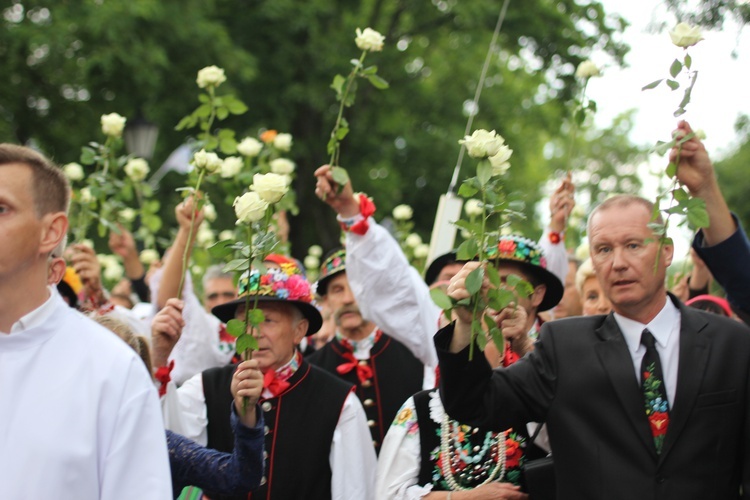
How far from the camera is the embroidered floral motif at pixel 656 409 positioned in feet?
10.9

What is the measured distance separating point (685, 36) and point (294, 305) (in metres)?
2.23

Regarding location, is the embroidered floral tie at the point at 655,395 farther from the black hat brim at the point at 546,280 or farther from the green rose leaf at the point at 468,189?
the black hat brim at the point at 546,280

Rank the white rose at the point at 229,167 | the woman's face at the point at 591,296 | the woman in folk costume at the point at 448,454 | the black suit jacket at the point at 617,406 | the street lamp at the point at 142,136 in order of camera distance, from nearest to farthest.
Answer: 1. the black suit jacket at the point at 617,406
2. the woman in folk costume at the point at 448,454
3. the white rose at the point at 229,167
4. the woman's face at the point at 591,296
5. the street lamp at the point at 142,136

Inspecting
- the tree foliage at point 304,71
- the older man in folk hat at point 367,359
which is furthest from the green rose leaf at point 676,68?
the tree foliage at point 304,71

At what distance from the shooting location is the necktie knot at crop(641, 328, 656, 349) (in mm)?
3461

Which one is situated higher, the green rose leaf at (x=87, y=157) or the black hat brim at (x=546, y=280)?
the green rose leaf at (x=87, y=157)

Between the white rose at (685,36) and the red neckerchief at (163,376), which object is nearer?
the white rose at (685,36)

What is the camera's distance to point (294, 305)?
486cm

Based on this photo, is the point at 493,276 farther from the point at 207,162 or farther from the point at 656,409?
the point at 207,162

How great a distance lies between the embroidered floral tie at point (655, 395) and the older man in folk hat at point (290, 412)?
5.11 feet

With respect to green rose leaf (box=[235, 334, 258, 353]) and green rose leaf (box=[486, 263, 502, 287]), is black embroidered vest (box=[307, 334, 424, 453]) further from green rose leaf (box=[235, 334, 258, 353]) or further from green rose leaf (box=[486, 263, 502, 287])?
green rose leaf (box=[486, 263, 502, 287])

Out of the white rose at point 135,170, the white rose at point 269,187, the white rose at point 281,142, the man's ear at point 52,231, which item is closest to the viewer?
the man's ear at point 52,231

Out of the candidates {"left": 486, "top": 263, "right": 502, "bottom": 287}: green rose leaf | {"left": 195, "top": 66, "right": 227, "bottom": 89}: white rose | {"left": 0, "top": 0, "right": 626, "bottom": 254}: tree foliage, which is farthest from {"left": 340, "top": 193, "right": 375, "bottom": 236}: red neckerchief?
{"left": 0, "top": 0, "right": 626, "bottom": 254}: tree foliage

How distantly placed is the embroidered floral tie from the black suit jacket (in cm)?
4
